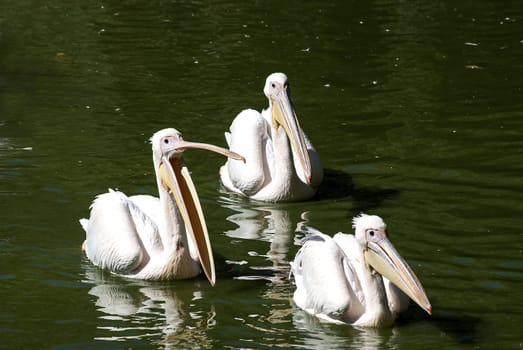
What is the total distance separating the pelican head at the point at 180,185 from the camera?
674cm

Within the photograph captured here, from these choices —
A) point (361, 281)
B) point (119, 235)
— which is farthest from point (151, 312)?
point (361, 281)

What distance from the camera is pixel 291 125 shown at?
846cm

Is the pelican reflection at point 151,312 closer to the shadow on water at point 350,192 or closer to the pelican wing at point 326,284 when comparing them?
the pelican wing at point 326,284

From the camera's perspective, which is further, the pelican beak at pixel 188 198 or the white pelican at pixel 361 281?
the pelican beak at pixel 188 198

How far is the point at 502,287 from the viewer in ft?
22.0

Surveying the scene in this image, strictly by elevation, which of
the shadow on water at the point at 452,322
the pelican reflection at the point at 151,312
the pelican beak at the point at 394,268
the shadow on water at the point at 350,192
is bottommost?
the shadow on water at the point at 452,322

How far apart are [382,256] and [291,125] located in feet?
8.41

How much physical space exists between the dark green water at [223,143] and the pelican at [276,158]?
15 cm

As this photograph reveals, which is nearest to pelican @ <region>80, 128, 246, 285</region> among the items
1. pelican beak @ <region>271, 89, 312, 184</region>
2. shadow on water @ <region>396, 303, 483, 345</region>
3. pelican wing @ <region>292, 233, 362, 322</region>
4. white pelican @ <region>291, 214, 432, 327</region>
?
pelican wing @ <region>292, 233, 362, 322</region>

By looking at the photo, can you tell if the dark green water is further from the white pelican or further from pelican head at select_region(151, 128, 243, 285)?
pelican head at select_region(151, 128, 243, 285)

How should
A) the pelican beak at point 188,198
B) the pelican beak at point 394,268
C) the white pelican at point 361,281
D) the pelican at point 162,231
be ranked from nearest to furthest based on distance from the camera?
the pelican beak at point 394,268 < the white pelican at point 361,281 < the pelican beak at point 188,198 < the pelican at point 162,231

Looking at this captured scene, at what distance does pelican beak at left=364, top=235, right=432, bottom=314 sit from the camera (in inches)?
230

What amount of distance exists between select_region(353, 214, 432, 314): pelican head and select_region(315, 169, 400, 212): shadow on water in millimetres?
2193

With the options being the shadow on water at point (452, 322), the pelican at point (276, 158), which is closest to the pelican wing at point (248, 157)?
Answer: the pelican at point (276, 158)
